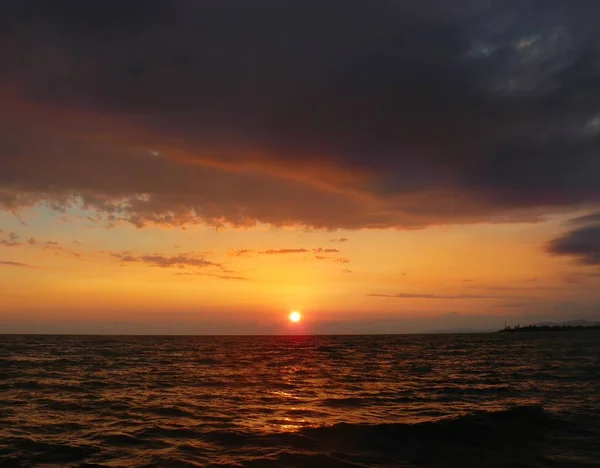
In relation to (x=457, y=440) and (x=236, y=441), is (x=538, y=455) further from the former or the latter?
(x=236, y=441)

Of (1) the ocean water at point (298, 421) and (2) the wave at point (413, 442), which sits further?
(1) the ocean water at point (298, 421)

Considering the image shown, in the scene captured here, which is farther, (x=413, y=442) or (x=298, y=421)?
(x=298, y=421)

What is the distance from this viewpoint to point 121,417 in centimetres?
2175

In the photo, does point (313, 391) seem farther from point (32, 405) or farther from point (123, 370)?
point (123, 370)

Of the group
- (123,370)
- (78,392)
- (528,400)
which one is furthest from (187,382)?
(528,400)

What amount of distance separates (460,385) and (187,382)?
19.0 m

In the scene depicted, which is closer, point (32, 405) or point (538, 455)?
point (538, 455)

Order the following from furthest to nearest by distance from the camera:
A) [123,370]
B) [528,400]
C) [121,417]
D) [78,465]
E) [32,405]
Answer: [123,370], [528,400], [32,405], [121,417], [78,465]

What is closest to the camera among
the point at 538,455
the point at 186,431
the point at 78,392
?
the point at 538,455

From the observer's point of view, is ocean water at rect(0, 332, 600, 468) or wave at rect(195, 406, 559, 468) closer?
wave at rect(195, 406, 559, 468)

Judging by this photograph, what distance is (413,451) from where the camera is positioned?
17297mm

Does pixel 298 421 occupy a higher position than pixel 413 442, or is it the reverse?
pixel 298 421

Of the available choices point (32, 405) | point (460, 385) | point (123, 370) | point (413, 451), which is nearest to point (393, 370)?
point (460, 385)

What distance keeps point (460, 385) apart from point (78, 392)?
24720 millimetres
